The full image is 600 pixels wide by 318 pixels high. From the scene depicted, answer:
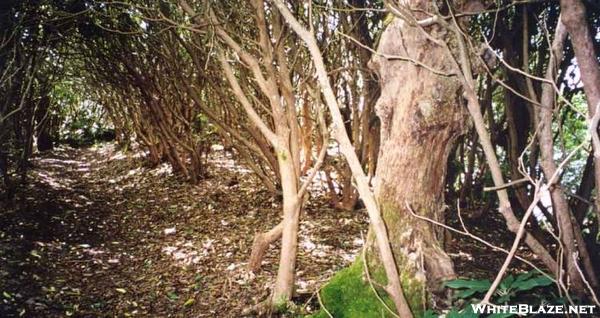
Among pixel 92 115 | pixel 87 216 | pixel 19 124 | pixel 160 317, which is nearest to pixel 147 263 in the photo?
pixel 160 317

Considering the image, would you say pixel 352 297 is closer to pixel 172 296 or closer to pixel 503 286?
pixel 503 286

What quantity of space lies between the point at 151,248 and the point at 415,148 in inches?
138

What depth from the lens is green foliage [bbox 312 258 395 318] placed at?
2.42 metres

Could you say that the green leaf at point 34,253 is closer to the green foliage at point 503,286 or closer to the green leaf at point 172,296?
the green leaf at point 172,296

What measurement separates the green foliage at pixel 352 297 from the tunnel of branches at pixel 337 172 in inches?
0.4

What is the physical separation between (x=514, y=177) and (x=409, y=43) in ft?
8.08

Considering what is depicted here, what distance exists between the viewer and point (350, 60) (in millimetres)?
5098

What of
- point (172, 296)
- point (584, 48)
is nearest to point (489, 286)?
point (584, 48)

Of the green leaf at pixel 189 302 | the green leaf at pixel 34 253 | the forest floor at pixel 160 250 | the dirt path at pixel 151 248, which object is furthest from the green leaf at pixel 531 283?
the green leaf at pixel 34 253

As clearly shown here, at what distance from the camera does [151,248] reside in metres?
4.81

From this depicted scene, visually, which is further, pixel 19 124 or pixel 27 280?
pixel 19 124

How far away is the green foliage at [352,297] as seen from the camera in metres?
2.42

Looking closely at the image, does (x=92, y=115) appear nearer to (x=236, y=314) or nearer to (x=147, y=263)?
(x=147, y=263)

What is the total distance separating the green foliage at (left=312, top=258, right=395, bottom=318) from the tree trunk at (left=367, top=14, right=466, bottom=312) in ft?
0.70
